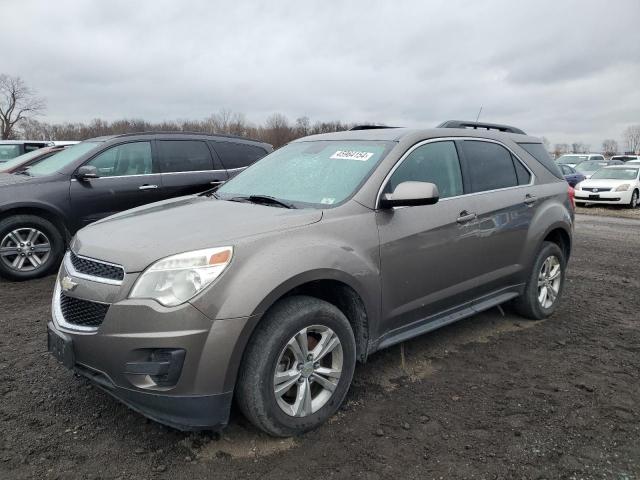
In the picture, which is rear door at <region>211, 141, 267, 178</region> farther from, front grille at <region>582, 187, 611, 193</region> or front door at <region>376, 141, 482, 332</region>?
front grille at <region>582, 187, 611, 193</region>

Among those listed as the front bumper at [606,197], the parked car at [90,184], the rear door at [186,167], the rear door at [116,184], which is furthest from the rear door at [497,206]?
the front bumper at [606,197]

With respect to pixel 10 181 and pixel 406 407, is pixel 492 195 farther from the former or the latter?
pixel 10 181

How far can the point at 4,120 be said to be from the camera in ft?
219

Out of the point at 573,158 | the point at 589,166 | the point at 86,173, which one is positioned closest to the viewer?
the point at 86,173

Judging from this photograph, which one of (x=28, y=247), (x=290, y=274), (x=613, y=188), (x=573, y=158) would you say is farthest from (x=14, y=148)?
(x=573, y=158)

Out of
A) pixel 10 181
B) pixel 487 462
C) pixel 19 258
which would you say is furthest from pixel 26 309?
pixel 487 462

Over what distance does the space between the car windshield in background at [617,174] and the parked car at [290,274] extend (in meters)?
15.5

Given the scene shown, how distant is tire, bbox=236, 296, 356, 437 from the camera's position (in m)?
2.50

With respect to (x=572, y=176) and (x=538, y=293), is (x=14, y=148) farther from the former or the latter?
(x=572, y=176)

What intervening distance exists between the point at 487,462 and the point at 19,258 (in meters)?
5.55

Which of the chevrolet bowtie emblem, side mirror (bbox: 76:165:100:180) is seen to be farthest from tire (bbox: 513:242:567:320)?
side mirror (bbox: 76:165:100:180)

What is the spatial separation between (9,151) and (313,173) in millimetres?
16515

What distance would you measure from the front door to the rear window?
123 cm

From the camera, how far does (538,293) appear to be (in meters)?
4.53
